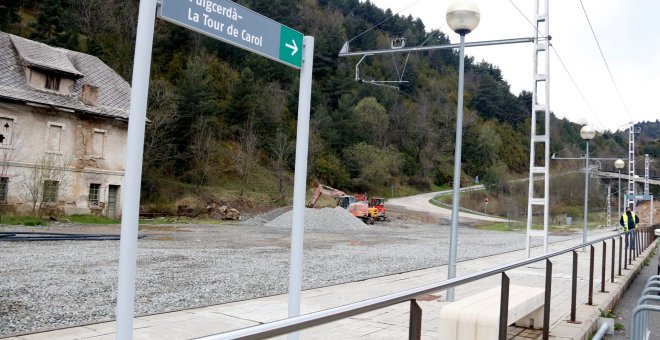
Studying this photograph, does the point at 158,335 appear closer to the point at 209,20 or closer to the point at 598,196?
the point at 209,20

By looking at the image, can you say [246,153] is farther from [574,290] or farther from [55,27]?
[574,290]

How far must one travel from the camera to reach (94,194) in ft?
103

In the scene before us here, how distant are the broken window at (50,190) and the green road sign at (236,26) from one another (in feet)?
91.6

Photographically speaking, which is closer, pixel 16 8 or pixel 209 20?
pixel 209 20

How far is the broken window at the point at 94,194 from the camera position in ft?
101

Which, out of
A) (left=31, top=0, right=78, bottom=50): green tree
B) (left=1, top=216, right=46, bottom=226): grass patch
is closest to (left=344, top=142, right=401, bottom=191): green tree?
(left=31, top=0, right=78, bottom=50): green tree

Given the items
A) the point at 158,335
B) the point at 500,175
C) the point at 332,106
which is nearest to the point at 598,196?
the point at 500,175

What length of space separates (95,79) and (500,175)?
2357 inches

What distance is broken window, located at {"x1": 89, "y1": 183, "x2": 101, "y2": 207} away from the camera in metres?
30.8

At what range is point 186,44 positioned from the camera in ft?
202

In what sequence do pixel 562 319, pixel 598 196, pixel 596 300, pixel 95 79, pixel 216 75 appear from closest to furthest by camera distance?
pixel 562 319
pixel 596 300
pixel 95 79
pixel 216 75
pixel 598 196

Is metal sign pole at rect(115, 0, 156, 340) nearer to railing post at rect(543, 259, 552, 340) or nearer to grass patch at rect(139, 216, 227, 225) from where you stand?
railing post at rect(543, 259, 552, 340)

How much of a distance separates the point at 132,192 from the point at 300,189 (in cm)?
155

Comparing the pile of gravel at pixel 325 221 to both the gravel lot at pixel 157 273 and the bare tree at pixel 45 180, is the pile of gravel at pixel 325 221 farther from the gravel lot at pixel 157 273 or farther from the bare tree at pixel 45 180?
the gravel lot at pixel 157 273
